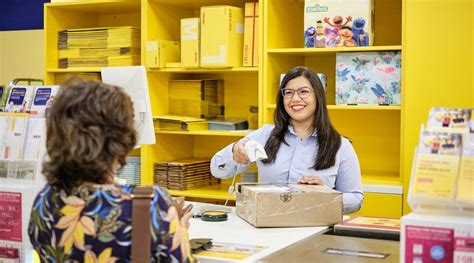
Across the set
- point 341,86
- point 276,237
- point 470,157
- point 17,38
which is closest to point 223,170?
point 276,237

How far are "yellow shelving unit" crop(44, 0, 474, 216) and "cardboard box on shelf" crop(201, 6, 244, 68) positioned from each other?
0.35 feet

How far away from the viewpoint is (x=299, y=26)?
14.7 ft

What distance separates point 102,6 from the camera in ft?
15.8

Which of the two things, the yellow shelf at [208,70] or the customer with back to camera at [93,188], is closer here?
the customer with back to camera at [93,188]

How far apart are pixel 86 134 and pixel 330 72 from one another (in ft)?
10.0

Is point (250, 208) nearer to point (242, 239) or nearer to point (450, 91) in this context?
point (242, 239)

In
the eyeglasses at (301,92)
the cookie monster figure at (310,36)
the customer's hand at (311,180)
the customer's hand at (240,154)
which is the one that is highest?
the cookie monster figure at (310,36)

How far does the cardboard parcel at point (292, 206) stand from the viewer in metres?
2.53

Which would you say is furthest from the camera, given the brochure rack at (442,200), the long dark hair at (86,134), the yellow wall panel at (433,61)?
the yellow wall panel at (433,61)

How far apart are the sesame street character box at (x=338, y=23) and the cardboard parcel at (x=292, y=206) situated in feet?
4.84

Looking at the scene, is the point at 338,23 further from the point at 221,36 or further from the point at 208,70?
the point at 208,70

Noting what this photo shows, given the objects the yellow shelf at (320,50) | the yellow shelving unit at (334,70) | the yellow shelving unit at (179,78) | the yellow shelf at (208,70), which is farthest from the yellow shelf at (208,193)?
the yellow shelf at (320,50)

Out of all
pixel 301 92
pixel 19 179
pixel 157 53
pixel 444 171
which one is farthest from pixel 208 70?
pixel 444 171

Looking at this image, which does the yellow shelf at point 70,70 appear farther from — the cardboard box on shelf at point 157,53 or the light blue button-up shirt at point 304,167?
the light blue button-up shirt at point 304,167
